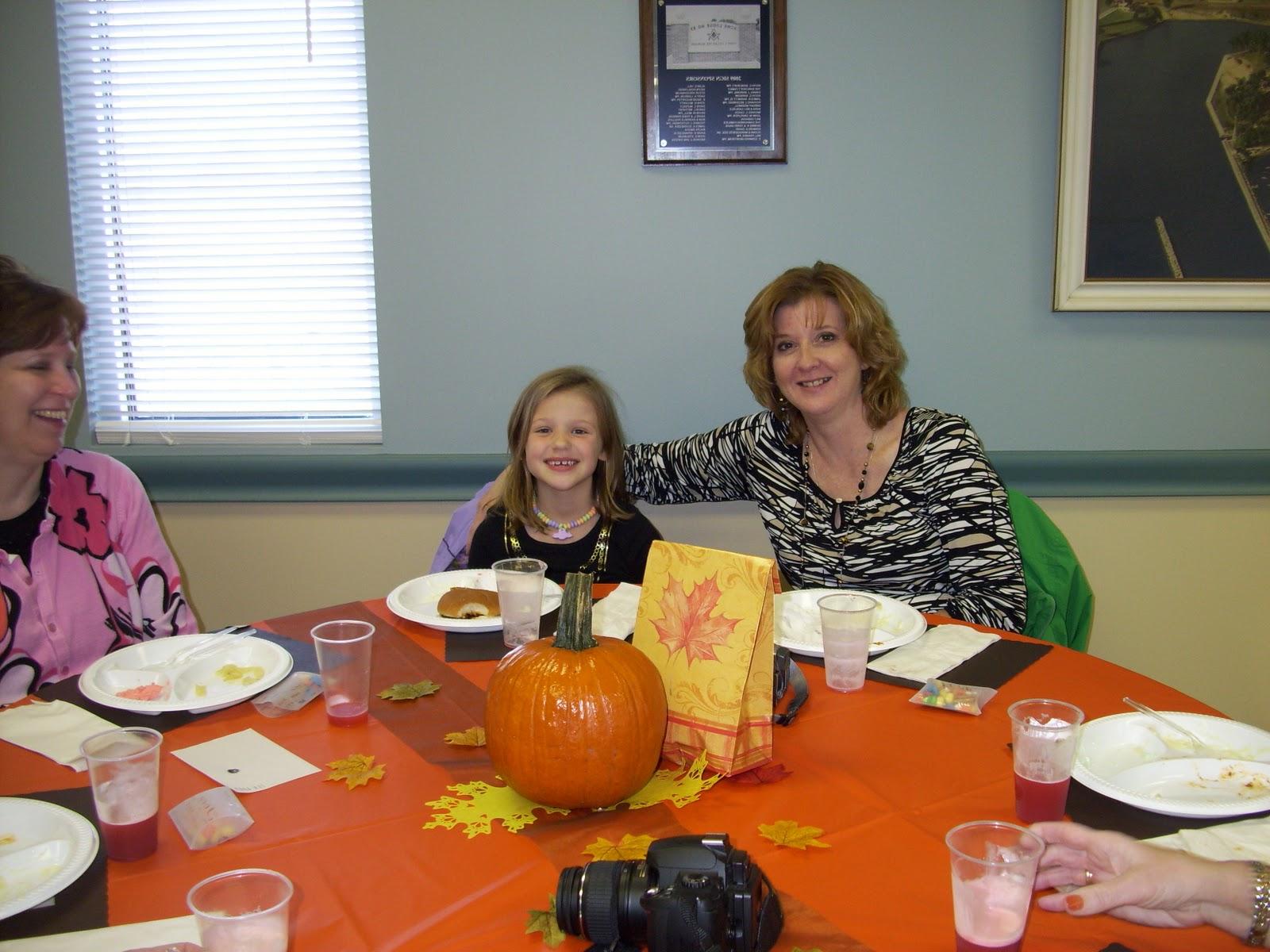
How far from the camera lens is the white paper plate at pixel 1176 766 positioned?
1041 millimetres

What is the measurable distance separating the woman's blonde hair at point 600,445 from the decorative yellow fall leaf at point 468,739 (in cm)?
115

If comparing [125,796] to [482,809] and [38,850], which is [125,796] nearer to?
[38,850]

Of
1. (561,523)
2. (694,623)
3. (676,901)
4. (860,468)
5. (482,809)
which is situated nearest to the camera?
(676,901)

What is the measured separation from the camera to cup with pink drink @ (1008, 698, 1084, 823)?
3.29 feet

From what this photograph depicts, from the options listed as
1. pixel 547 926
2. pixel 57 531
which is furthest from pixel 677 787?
pixel 57 531

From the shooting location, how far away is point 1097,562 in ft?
9.23

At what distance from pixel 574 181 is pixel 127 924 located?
7.45 ft

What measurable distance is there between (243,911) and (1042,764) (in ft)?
2.69

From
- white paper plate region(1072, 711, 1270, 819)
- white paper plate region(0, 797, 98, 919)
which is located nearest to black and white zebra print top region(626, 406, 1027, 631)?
white paper plate region(1072, 711, 1270, 819)

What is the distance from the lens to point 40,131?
2.75 meters

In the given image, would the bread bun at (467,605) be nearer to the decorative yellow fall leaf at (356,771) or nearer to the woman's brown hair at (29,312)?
the decorative yellow fall leaf at (356,771)

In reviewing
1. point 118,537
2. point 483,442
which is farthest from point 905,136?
point 118,537

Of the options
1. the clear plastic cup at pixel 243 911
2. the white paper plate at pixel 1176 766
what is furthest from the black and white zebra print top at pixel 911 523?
the clear plastic cup at pixel 243 911

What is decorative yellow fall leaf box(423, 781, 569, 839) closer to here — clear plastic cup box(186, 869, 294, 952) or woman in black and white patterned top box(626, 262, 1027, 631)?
clear plastic cup box(186, 869, 294, 952)
